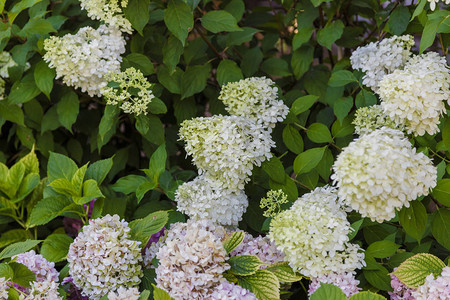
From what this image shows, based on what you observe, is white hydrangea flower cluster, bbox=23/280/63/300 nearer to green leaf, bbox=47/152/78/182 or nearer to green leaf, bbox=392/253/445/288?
green leaf, bbox=47/152/78/182

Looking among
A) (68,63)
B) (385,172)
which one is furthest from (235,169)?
(68,63)

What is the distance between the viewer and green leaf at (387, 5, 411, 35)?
1420 mm

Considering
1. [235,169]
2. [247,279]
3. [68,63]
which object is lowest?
[247,279]

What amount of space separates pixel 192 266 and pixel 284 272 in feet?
0.69

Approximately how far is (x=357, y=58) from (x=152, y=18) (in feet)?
2.04

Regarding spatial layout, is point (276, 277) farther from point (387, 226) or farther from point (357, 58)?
point (357, 58)

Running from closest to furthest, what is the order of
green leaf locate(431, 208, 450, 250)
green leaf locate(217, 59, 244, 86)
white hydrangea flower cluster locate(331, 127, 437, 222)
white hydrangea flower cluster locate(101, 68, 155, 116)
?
Answer: 1. white hydrangea flower cluster locate(331, 127, 437, 222)
2. green leaf locate(431, 208, 450, 250)
3. white hydrangea flower cluster locate(101, 68, 155, 116)
4. green leaf locate(217, 59, 244, 86)

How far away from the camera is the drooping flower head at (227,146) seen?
122 cm

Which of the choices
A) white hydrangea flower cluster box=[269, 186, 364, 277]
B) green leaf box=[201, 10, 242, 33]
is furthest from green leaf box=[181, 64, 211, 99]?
white hydrangea flower cluster box=[269, 186, 364, 277]

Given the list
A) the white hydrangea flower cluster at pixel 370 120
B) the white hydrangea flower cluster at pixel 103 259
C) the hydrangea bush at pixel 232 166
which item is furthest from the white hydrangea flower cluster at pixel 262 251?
the white hydrangea flower cluster at pixel 370 120

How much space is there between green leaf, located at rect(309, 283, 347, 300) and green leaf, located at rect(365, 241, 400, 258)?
0.18 meters

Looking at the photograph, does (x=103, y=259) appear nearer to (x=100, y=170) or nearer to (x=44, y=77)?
(x=100, y=170)

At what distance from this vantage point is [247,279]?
115 cm

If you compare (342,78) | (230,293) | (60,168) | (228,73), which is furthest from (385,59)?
(60,168)
